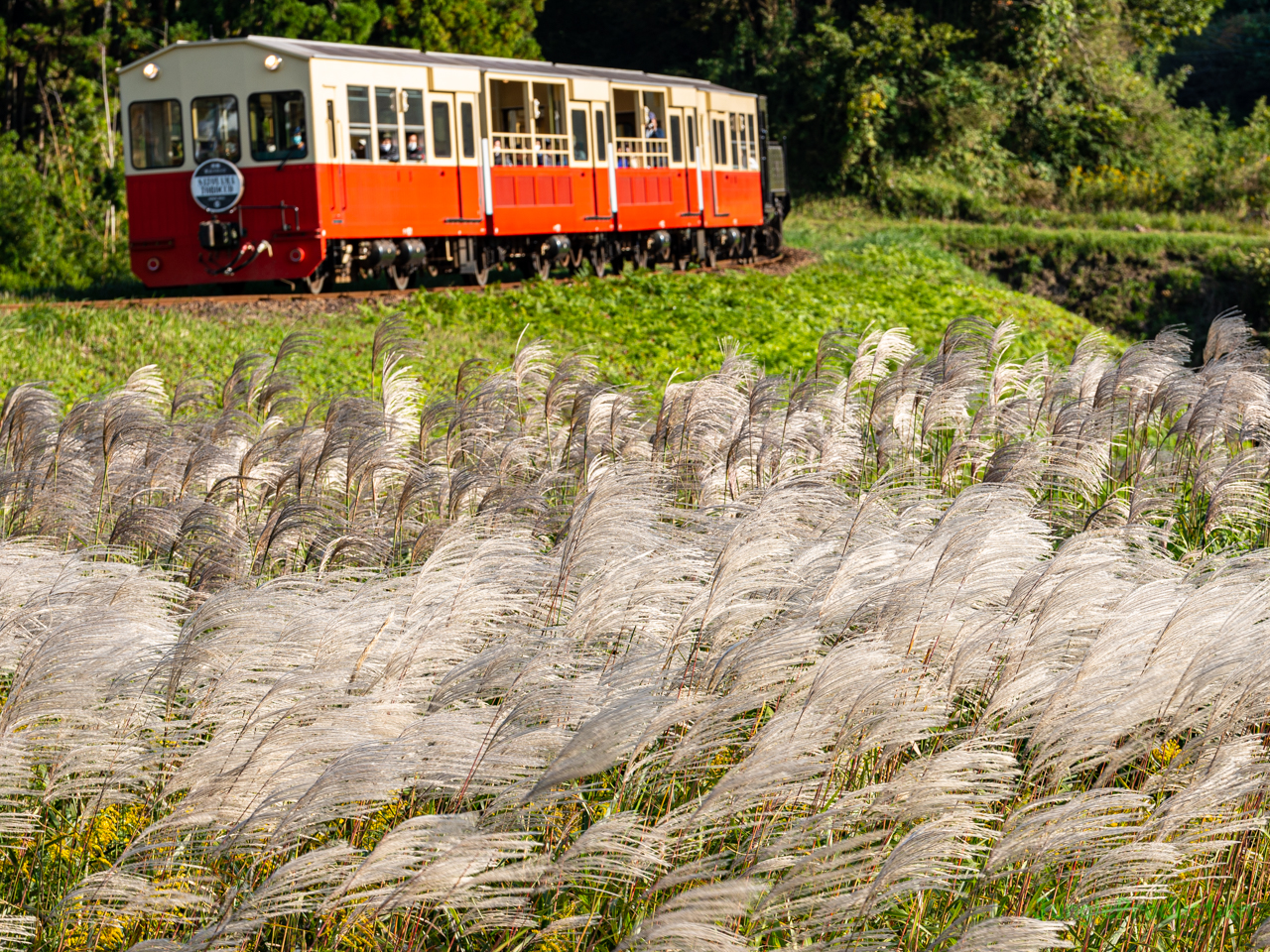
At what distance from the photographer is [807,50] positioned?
3556 centimetres

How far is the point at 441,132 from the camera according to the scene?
16.7 meters

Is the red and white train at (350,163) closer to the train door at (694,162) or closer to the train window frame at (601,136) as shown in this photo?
the train window frame at (601,136)

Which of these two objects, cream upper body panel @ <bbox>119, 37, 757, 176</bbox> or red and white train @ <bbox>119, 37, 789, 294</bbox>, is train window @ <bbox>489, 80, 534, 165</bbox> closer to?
red and white train @ <bbox>119, 37, 789, 294</bbox>

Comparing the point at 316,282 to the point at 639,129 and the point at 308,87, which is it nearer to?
the point at 308,87

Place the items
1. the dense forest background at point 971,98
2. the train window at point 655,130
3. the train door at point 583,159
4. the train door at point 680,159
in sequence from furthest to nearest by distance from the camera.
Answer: the dense forest background at point 971,98, the train door at point 680,159, the train window at point 655,130, the train door at point 583,159

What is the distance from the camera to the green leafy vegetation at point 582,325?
11.8 metres

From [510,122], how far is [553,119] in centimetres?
71

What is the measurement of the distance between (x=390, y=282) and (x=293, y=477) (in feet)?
42.8

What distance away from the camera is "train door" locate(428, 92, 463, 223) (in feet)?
54.4

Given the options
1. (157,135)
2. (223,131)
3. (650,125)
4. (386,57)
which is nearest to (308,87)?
(223,131)

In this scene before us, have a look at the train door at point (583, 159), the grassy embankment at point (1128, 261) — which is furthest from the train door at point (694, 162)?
the grassy embankment at point (1128, 261)

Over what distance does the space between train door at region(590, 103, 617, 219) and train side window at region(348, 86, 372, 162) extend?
446 cm

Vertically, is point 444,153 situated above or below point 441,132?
below

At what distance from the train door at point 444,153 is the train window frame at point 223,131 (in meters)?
2.17
